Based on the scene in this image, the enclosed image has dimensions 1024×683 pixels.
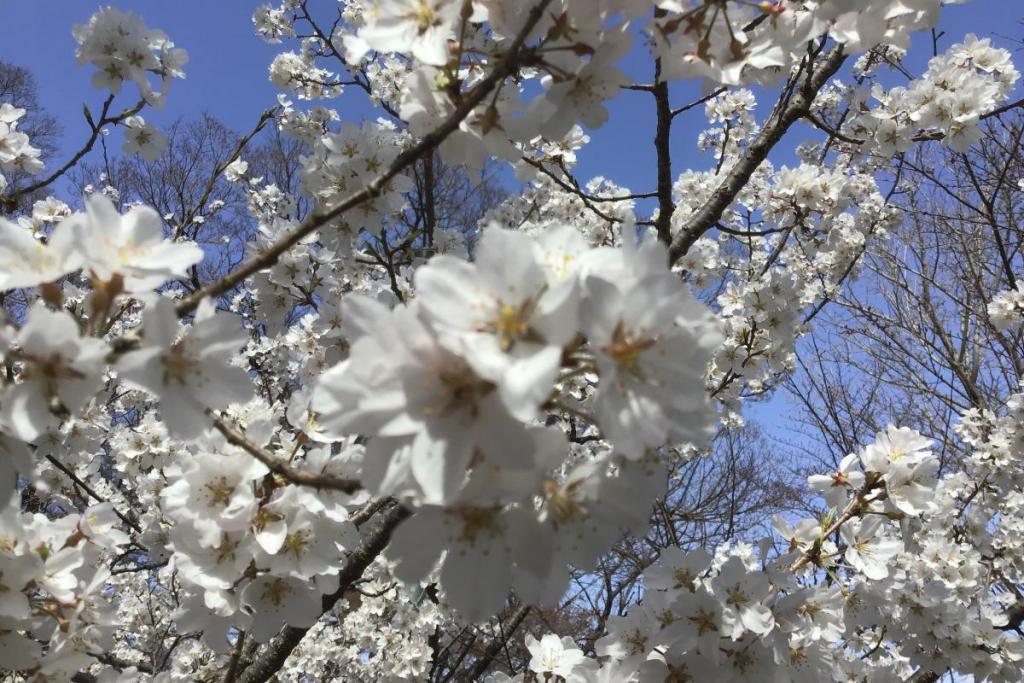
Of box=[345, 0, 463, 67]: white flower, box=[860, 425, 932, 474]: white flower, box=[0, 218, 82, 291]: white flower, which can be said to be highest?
box=[345, 0, 463, 67]: white flower

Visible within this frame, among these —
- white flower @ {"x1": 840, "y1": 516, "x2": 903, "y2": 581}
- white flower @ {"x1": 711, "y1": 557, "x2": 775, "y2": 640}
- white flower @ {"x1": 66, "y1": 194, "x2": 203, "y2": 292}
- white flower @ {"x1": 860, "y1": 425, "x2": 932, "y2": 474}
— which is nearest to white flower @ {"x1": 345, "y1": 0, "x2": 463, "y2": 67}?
white flower @ {"x1": 66, "y1": 194, "x2": 203, "y2": 292}

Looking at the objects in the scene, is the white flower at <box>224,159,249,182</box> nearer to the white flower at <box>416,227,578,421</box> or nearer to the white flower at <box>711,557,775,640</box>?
the white flower at <box>711,557,775,640</box>

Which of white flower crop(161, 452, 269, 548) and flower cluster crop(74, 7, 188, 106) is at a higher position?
flower cluster crop(74, 7, 188, 106)

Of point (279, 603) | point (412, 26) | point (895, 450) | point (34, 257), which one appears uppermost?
point (412, 26)

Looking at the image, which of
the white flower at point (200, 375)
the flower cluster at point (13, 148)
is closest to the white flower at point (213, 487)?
the white flower at point (200, 375)

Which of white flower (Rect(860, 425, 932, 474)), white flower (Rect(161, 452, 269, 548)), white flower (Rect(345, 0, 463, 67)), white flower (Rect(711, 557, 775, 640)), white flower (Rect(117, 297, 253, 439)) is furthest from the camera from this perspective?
white flower (Rect(860, 425, 932, 474))

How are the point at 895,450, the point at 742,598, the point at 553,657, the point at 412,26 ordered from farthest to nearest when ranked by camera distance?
the point at 553,657 < the point at 895,450 < the point at 742,598 < the point at 412,26

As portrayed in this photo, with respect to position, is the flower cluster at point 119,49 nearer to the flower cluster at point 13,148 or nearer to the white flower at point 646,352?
the flower cluster at point 13,148

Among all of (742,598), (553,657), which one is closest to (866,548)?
(742,598)

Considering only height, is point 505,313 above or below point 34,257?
below

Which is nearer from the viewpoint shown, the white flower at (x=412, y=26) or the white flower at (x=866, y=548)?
the white flower at (x=412, y=26)

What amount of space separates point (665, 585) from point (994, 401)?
8.45 meters

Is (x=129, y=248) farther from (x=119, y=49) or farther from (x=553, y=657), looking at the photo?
(x=553, y=657)

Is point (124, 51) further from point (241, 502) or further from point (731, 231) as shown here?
point (731, 231)
